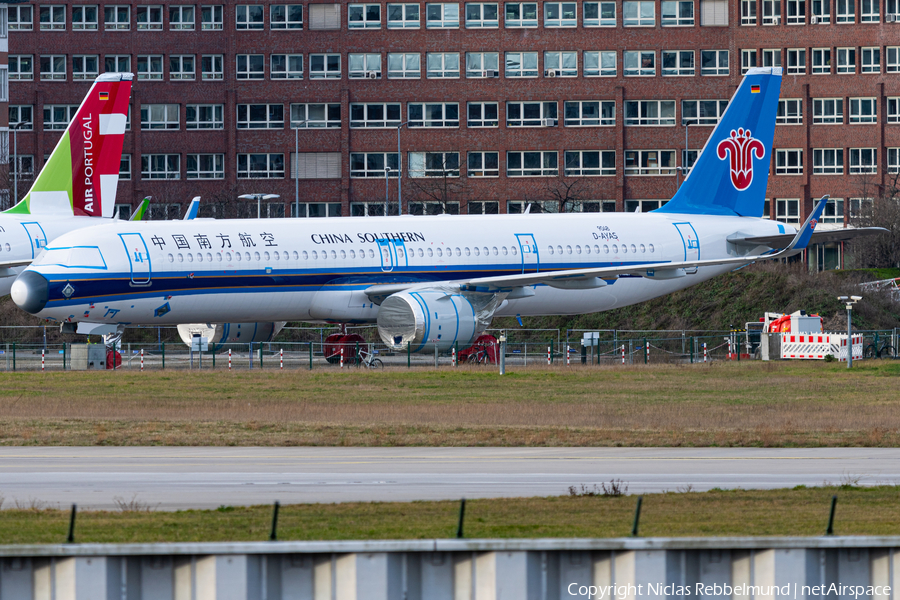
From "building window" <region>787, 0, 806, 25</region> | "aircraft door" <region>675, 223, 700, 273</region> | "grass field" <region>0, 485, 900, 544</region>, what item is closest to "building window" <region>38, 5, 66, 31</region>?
"building window" <region>787, 0, 806, 25</region>

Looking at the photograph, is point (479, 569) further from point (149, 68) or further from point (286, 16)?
point (149, 68)

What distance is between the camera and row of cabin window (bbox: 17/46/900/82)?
396ft

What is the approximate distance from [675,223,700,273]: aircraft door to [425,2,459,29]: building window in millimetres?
69758

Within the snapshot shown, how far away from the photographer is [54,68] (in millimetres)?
121688

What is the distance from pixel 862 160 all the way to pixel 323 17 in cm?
4714

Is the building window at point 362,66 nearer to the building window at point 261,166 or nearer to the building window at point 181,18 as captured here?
the building window at point 261,166

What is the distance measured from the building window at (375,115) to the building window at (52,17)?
25728 millimetres

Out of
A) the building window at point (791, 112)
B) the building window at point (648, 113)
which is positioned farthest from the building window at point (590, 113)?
the building window at point (791, 112)

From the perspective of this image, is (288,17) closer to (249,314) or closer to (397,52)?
(397,52)

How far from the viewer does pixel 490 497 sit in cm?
Answer: 2009

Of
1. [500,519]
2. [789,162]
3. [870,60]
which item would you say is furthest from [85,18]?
[500,519]

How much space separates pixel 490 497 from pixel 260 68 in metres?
106

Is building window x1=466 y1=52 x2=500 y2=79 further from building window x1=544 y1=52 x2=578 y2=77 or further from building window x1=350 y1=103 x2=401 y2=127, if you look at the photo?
building window x1=350 y1=103 x2=401 y2=127

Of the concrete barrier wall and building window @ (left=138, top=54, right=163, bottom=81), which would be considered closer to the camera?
the concrete barrier wall
